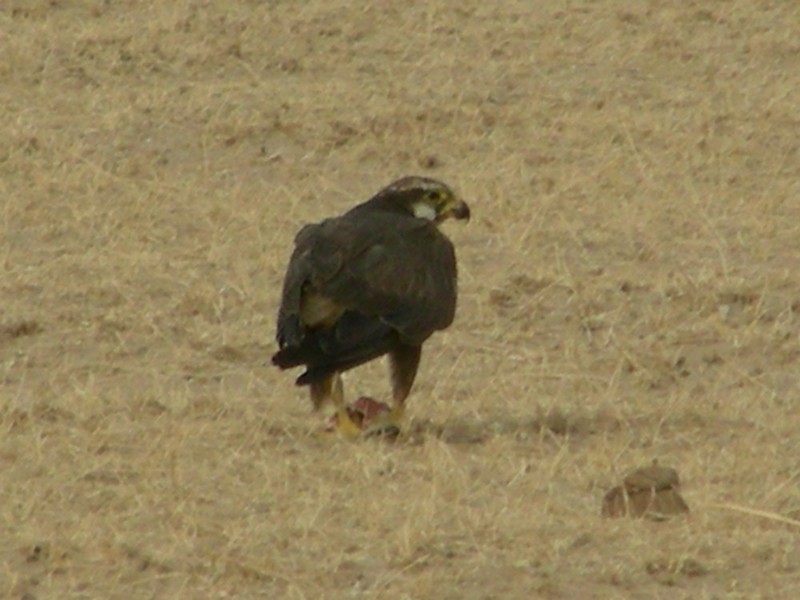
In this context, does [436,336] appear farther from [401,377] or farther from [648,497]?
[648,497]

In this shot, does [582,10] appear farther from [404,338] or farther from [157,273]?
[404,338]

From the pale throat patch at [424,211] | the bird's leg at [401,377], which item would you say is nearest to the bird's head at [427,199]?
the pale throat patch at [424,211]

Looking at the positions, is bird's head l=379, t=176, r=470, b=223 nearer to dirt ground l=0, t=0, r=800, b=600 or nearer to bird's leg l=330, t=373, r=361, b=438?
dirt ground l=0, t=0, r=800, b=600

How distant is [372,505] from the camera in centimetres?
748

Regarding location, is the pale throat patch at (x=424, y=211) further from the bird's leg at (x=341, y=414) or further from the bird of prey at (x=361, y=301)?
the bird's leg at (x=341, y=414)

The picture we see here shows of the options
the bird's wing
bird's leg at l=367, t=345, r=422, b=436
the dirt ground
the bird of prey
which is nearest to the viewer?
the dirt ground

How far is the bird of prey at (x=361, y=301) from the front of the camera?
8609 millimetres

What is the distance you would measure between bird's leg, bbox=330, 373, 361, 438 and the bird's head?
3.47ft

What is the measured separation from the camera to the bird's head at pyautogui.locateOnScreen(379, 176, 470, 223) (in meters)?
9.67

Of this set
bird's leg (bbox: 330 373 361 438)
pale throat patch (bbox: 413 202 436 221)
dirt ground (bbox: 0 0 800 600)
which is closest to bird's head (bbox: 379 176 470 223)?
pale throat patch (bbox: 413 202 436 221)

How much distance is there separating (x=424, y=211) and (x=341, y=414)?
1.26 metres

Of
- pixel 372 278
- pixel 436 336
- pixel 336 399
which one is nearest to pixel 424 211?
pixel 436 336

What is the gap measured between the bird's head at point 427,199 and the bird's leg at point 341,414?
1057 millimetres

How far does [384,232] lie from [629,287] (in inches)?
80.6
